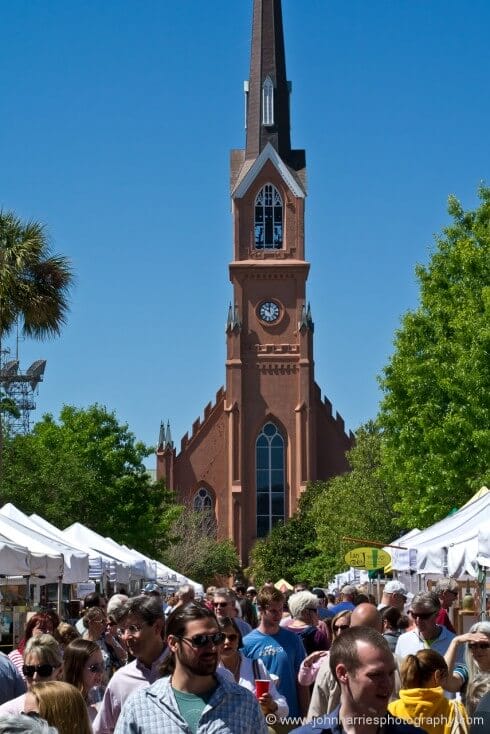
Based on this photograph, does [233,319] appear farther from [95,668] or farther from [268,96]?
[95,668]

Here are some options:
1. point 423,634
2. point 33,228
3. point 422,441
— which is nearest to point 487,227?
point 422,441

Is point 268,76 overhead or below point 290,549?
overhead

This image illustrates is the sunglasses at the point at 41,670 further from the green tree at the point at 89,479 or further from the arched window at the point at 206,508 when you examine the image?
the arched window at the point at 206,508

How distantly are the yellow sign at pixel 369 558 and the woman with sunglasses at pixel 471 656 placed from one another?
1319 cm

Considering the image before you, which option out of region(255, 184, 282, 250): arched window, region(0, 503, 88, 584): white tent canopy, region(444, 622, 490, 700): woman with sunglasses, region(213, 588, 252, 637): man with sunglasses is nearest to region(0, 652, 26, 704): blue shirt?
region(213, 588, 252, 637): man with sunglasses

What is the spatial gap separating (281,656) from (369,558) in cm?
1280

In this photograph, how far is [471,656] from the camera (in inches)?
303

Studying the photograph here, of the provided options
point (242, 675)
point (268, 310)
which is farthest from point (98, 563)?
point (268, 310)

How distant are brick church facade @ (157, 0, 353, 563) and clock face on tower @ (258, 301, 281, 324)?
6 centimetres

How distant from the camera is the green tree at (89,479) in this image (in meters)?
48.9

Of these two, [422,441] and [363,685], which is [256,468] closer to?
[422,441]

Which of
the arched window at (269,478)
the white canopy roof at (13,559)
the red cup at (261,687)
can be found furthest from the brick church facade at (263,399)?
the red cup at (261,687)

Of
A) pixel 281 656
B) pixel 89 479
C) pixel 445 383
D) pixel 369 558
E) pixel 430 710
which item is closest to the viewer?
pixel 430 710

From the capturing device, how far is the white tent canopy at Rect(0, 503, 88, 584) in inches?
671
